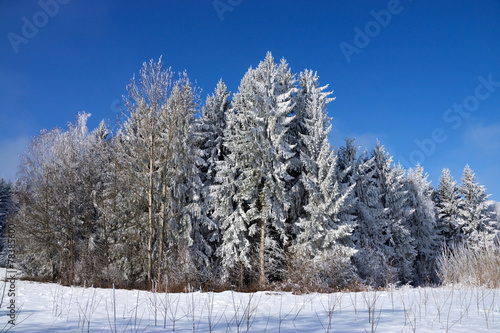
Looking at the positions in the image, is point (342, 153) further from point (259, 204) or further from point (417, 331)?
point (417, 331)

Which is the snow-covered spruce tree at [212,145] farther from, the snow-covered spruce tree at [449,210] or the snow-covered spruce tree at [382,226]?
the snow-covered spruce tree at [449,210]

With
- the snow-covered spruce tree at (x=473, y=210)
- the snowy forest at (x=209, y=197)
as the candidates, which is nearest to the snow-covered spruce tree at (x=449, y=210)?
the snow-covered spruce tree at (x=473, y=210)

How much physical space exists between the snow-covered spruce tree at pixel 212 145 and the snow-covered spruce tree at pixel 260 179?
4.01 feet

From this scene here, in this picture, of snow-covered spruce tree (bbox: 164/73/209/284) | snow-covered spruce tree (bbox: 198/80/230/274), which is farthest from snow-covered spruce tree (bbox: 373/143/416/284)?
snow-covered spruce tree (bbox: 164/73/209/284)

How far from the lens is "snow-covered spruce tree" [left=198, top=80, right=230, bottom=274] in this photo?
61.3 feet

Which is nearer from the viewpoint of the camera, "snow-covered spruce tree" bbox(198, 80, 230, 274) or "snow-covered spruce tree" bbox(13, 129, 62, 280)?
"snow-covered spruce tree" bbox(13, 129, 62, 280)

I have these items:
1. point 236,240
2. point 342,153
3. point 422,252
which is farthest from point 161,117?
point 422,252

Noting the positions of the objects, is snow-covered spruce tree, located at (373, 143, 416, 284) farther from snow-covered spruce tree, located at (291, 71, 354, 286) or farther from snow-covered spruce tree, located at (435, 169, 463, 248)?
snow-covered spruce tree, located at (435, 169, 463, 248)

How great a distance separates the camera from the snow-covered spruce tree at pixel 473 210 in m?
31.5

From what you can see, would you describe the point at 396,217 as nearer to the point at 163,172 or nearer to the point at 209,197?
the point at 209,197

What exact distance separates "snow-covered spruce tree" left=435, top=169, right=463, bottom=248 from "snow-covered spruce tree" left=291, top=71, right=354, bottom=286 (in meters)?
23.0

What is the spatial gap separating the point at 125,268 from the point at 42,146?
399 inches

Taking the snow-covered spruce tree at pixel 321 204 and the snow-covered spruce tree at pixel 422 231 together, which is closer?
the snow-covered spruce tree at pixel 321 204

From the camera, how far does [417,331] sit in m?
3.88
